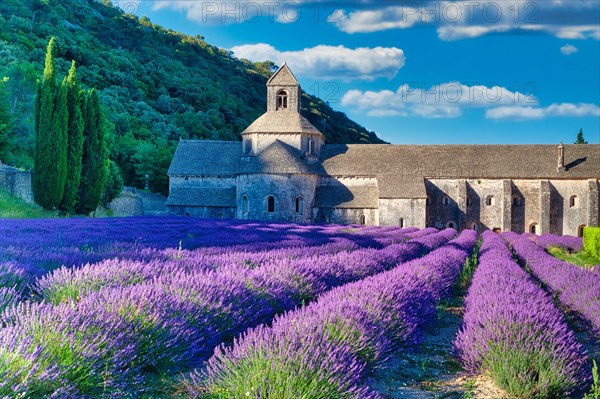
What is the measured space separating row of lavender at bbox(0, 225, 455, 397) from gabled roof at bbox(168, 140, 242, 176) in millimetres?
36168

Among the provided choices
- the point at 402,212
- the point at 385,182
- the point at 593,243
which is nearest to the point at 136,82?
the point at 385,182

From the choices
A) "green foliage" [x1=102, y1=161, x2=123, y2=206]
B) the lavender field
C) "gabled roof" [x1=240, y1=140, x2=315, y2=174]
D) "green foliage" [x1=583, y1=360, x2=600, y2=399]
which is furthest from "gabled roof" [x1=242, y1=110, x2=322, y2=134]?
"green foliage" [x1=583, y1=360, x2=600, y2=399]

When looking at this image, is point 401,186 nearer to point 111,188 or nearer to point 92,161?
point 111,188

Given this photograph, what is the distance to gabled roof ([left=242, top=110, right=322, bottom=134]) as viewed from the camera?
43969mm

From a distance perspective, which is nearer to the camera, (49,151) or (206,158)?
(49,151)

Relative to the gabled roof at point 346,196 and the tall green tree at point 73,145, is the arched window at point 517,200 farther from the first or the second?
the tall green tree at point 73,145

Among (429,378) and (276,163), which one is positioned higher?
(276,163)

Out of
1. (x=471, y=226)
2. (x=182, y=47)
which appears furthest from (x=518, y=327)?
(x=182, y=47)

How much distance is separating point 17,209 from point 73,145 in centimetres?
549

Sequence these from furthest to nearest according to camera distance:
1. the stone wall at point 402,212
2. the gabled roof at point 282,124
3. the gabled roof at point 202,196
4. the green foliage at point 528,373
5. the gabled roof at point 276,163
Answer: the gabled roof at point 282,124 → the gabled roof at point 202,196 → the stone wall at point 402,212 → the gabled roof at point 276,163 → the green foliage at point 528,373

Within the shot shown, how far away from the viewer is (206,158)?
148ft

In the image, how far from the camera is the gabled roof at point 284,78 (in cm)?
4641

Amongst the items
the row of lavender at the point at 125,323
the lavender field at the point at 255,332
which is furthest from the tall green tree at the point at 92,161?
the row of lavender at the point at 125,323

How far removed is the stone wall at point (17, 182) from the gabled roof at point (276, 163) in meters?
14.9
